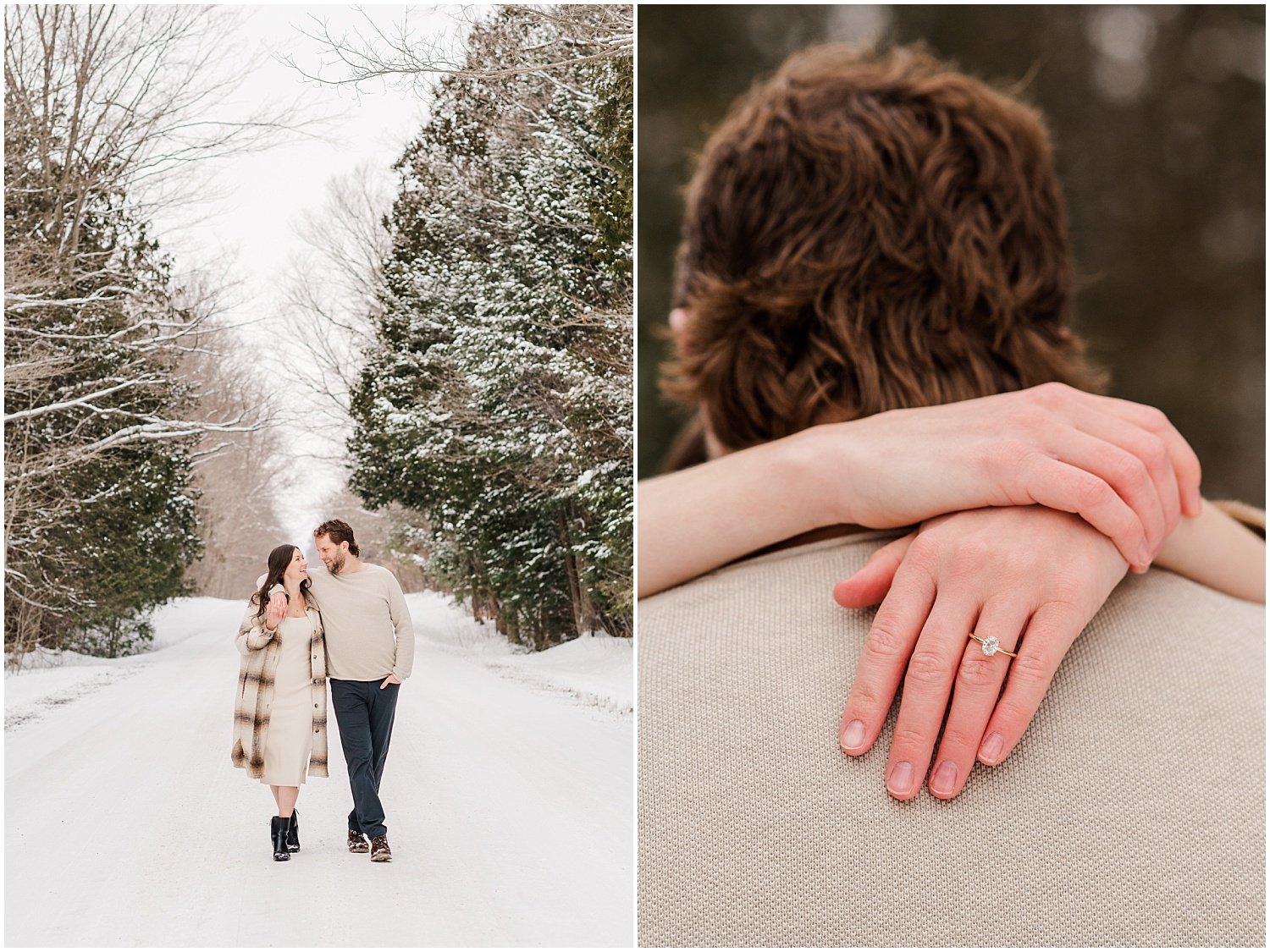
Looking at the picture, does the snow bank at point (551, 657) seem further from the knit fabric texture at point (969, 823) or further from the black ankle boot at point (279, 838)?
the knit fabric texture at point (969, 823)

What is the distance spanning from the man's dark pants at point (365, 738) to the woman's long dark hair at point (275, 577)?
0.19 m

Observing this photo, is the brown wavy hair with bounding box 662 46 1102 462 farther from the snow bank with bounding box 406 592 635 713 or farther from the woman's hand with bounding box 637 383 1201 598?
the snow bank with bounding box 406 592 635 713

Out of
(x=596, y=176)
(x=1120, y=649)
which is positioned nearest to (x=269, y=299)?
(x=596, y=176)

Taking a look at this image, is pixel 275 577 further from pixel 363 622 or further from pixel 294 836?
pixel 294 836

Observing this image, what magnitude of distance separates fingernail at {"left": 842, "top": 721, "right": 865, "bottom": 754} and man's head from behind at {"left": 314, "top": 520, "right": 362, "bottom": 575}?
3.84 ft

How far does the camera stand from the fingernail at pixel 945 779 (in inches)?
36.7

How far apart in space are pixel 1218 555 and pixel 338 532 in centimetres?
147

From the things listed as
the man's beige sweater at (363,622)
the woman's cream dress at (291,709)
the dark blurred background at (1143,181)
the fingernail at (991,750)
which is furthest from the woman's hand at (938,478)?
the dark blurred background at (1143,181)

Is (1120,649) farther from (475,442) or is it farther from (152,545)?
(152,545)

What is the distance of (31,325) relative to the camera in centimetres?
192

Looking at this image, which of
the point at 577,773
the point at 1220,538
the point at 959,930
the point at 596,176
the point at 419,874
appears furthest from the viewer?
the point at 596,176

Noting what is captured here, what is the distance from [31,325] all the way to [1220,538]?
215cm

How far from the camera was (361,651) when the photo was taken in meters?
1.82

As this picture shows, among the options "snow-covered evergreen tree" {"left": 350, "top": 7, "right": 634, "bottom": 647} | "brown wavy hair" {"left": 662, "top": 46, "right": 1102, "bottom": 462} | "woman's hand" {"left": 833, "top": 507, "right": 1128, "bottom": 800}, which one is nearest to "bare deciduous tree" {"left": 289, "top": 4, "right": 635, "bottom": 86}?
"snow-covered evergreen tree" {"left": 350, "top": 7, "right": 634, "bottom": 647}
